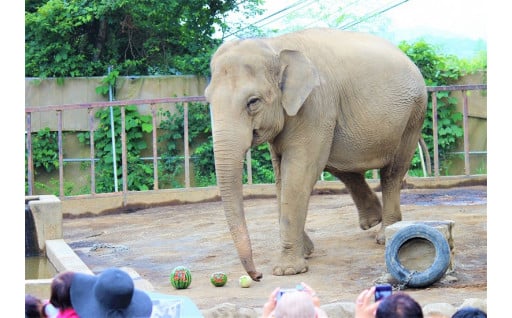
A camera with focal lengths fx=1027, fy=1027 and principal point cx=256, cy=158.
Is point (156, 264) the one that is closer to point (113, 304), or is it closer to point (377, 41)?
point (377, 41)

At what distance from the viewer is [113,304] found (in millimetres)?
3877

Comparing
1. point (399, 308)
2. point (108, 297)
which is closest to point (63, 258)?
point (108, 297)

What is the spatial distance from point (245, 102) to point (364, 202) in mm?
2404

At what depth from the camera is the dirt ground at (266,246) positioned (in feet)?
23.9

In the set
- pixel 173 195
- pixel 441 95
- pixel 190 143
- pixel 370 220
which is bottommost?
pixel 370 220

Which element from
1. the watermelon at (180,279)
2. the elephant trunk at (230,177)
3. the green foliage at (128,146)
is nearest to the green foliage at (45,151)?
the green foliage at (128,146)

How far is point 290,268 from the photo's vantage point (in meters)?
7.92

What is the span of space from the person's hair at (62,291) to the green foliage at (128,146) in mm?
10112

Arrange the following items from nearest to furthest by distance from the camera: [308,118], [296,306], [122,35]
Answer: [296,306]
[308,118]
[122,35]

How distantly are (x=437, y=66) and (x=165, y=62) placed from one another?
4190 millimetres

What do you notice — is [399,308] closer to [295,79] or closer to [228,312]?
[228,312]

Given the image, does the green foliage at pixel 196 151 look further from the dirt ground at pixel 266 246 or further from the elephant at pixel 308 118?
the elephant at pixel 308 118

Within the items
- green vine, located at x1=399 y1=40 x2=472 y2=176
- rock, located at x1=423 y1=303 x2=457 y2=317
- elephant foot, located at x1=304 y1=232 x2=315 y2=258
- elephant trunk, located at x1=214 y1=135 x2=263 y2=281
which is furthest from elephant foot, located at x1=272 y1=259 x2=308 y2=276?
green vine, located at x1=399 y1=40 x2=472 y2=176

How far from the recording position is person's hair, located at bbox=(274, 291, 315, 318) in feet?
12.6
